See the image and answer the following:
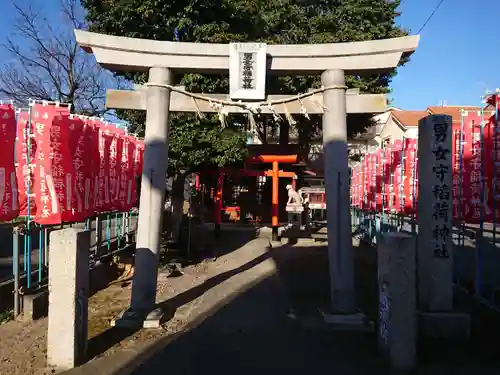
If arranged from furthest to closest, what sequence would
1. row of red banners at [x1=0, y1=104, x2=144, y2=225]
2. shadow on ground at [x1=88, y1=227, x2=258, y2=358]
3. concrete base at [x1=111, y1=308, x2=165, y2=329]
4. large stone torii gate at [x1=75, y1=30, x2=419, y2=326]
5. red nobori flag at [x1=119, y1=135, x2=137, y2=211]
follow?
1. red nobori flag at [x1=119, y1=135, x2=137, y2=211]
2. large stone torii gate at [x1=75, y1=30, x2=419, y2=326]
3. concrete base at [x1=111, y1=308, x2=165, y2=329]
4. row of red banners at [x1=0, y1=104, x2=144, y2=225]
5. shadow on ground at [x1=88, y1=227, x2=258, y2=358]

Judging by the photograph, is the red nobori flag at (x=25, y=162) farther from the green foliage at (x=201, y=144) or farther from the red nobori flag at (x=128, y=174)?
the green foliage at (x=201, y=144)

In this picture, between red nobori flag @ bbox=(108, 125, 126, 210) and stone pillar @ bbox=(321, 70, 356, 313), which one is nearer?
stone pillar @ bbox=(321, 70, 356, 313)

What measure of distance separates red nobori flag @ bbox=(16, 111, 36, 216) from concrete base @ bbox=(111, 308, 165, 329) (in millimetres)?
2046

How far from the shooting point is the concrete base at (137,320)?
21.9 feet

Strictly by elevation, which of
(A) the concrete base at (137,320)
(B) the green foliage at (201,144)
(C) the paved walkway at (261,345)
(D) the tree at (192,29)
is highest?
(D) the tree at (192,29)

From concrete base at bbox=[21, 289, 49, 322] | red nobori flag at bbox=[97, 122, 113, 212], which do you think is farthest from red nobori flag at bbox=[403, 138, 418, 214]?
concrete base at bbox=[21, 289, 49, 322]

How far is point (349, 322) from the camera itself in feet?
22.0

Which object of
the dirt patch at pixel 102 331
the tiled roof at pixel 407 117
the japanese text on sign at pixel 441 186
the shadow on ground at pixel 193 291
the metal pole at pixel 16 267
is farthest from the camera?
the tiled roof at pixel 407 117

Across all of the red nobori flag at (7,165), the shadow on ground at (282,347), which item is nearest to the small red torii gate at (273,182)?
the shadow on ground at (282,347)

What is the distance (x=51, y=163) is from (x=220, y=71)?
2873 millimetres

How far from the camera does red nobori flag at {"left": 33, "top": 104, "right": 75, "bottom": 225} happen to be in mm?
7184

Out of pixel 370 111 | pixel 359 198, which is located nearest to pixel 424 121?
pixel 370 111

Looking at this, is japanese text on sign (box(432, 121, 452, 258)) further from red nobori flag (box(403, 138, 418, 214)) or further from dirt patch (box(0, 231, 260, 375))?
red nobori flag (box(403, 138, 418, 214))

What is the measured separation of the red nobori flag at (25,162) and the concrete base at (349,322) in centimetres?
457
